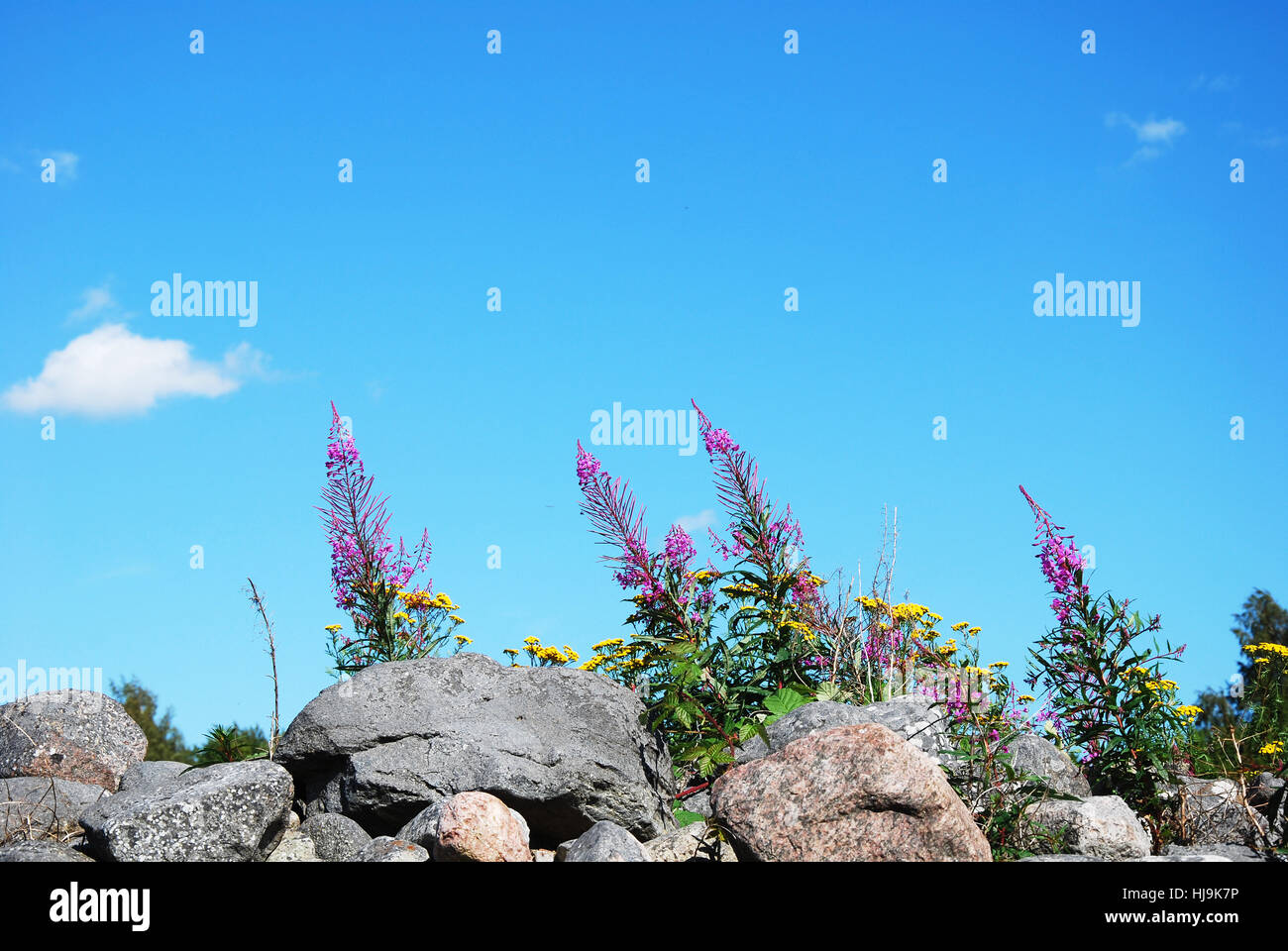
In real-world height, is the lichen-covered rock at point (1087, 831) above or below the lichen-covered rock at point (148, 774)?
below

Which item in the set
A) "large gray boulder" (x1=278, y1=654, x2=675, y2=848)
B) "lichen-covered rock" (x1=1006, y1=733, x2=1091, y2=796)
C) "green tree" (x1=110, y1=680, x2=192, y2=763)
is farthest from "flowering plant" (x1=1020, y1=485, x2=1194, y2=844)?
"green tree" (x1=110, y1=680, x2=192, y2=763)

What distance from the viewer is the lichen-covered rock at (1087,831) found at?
654cm

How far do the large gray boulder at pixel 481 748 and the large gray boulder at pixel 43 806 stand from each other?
5.38 feet

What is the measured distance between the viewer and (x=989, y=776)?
6555mm

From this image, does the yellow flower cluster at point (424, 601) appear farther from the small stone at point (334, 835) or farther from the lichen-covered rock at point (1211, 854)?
the lichen-covered rock at point (1211, 854)

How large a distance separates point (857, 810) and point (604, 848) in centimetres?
149

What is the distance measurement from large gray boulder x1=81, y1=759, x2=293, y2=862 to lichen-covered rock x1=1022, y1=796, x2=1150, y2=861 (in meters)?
4.98

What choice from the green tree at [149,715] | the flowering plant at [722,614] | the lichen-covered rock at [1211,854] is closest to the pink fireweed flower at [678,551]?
the flowering plant at [722,614]

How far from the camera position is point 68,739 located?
8.82 m

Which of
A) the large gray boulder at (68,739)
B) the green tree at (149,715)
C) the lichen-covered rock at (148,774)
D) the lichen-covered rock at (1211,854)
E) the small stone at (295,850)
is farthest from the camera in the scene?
the green tree at (149,715)
